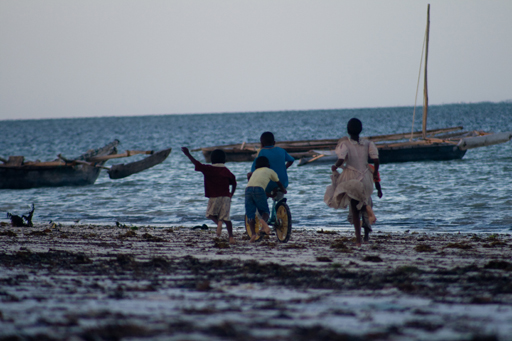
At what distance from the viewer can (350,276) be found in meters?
3.87

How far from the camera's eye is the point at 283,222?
6.54m

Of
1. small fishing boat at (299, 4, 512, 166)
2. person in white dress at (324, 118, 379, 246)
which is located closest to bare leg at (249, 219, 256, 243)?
person in white dress at (324, 118, 379, 246)

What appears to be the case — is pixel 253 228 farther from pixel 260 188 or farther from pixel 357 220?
pixel 357 220

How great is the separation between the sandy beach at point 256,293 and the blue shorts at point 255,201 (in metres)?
0.76

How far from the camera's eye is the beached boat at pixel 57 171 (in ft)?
51.0

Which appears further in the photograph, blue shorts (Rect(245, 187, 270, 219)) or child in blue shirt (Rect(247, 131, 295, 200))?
child in blue shirt (Rect(247, 131, 295, 200))

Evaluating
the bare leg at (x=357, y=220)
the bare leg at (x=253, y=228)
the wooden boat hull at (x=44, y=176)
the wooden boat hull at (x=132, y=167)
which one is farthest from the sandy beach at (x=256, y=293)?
the wooden boat hull at (x=44, y=176)

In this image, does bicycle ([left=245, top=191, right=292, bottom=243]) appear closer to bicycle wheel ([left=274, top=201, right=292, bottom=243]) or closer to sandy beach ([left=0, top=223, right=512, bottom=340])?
bicycle wheel ([left=274, top=201, right=292, bottom=243])

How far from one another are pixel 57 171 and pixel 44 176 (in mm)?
448

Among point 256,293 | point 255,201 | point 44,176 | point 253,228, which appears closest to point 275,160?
point 255,201

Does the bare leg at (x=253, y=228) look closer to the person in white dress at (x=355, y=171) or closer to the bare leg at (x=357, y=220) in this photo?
the person in white dress at (x=355, y=171)

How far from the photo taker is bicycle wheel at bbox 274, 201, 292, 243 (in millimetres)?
6402

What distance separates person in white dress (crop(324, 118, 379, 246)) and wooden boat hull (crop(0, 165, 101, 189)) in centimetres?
1329

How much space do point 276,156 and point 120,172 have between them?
32.8ft
